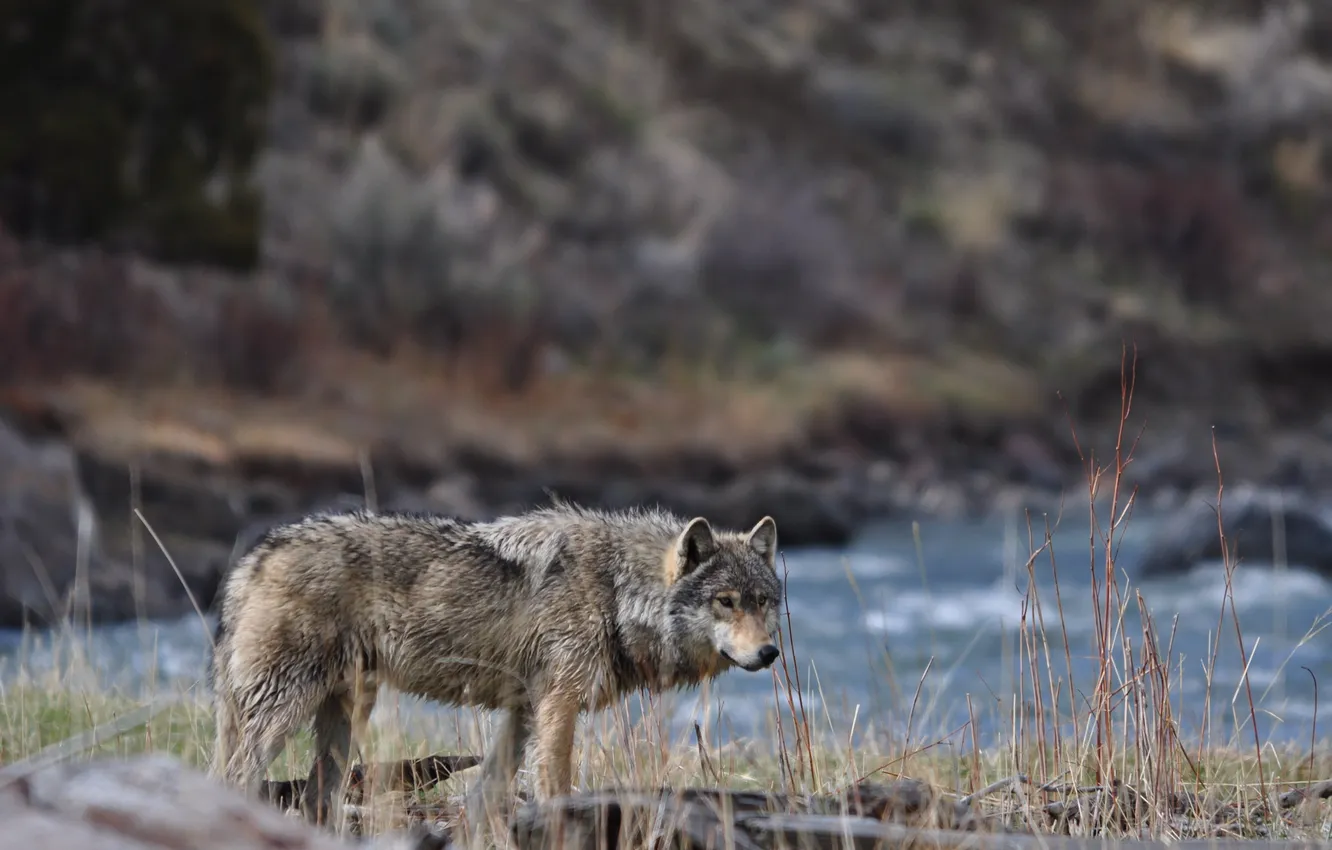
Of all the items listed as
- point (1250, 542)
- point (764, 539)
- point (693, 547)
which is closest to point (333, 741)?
point (693, 547)

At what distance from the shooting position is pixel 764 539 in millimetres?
6613

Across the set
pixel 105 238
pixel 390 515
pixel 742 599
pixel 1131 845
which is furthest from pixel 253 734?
pixel 105 238

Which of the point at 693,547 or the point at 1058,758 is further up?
the point at 693,547

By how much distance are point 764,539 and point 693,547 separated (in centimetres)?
43

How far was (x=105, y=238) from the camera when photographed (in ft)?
81.6

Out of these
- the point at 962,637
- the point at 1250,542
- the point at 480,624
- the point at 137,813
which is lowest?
the point at 137,813

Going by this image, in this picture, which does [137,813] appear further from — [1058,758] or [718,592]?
[1058,758]

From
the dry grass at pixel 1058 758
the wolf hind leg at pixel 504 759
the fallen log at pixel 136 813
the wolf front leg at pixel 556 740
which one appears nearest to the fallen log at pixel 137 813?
the fallen log at pixel 136 813

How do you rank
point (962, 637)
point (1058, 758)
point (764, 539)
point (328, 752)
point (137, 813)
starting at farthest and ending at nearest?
point (962, 637) → point (764, 539) → point (328, 752) → point (1058, 758) → point (137, 813)

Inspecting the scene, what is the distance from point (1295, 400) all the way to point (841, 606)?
2374 centimetres

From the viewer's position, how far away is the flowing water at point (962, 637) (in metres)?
11.0

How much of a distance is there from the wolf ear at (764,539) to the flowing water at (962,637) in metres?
1.03

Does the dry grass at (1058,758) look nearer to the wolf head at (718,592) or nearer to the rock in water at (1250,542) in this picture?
the wolf head at (718,592)

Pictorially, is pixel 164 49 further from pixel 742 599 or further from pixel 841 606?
pixel 742 599
